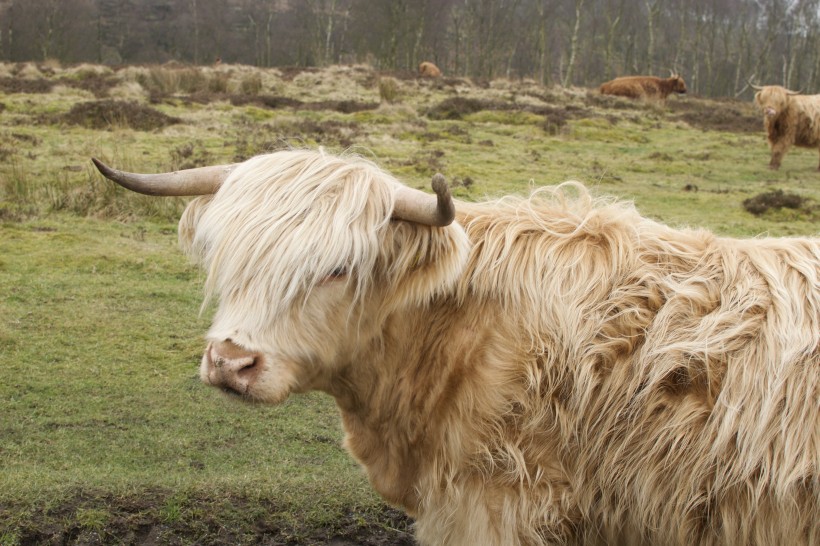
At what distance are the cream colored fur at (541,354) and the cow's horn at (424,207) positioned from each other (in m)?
0.05

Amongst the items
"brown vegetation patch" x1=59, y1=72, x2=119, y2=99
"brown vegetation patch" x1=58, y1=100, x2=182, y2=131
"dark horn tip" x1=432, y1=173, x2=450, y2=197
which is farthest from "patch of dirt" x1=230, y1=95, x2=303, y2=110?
"dark horn tip" x1=432, y1=173, x2=450, y2=197

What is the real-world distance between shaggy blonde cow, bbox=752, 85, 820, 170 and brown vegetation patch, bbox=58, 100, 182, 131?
12405 mm

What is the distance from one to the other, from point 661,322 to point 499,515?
2.59 ft

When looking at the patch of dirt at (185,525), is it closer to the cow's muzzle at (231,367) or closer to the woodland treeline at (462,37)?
the cow's muzzle at (231,367)

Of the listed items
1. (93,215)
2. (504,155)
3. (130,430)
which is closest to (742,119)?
(504,155)

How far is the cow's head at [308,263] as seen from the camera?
239cm

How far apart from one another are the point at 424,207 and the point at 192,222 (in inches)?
38.2

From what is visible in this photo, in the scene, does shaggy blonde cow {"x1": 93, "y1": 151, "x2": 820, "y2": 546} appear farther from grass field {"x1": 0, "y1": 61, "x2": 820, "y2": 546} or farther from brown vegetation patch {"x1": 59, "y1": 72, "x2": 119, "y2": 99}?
brown vegetation patch {"x1": 59, "y1": 72, "x2": 119, "y2": 99}

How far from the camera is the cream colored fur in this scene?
2.32 m

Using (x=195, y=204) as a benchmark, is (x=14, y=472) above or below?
below

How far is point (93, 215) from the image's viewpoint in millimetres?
9258

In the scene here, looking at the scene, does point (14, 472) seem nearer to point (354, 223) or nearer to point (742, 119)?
point (354, 223)

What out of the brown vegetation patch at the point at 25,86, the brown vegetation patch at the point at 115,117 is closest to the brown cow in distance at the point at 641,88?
the brown vegetation patch at the point at 25,86

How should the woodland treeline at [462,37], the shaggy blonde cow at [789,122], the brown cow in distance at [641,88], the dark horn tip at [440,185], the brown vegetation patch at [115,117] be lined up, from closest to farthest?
the dark horn tip at [440,185]
the brown vegetation patch at [115,117]
the shaggy blonde cow at [789,122]
the brown cow in distance at [641,88]
the woodland treeline at [462,37]
